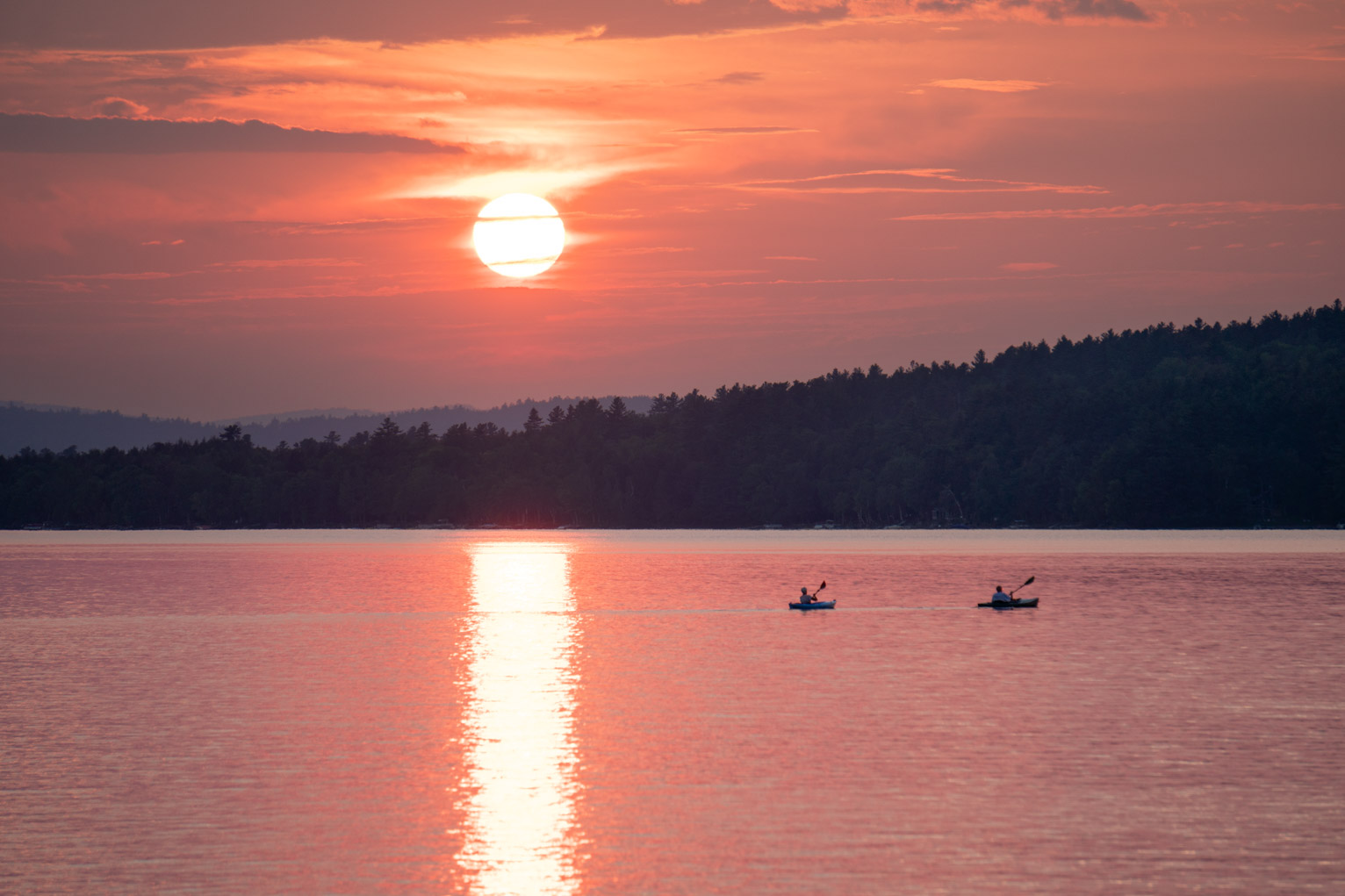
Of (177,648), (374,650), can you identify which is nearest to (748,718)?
(374,650)

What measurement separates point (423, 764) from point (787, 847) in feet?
35.5

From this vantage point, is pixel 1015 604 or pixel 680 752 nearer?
pixel 680 752

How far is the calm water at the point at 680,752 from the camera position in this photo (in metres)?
23.0

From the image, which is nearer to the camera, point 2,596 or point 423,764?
point 423,764

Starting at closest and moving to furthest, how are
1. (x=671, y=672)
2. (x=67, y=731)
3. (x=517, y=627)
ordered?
(x=67, y=731) < (x=671, y=672) < (x=517, y=627)

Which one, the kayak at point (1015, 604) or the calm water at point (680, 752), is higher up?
the kayak at point (1015, 604)

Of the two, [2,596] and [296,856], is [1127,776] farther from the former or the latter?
[2,596]

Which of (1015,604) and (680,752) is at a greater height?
(1015,604)

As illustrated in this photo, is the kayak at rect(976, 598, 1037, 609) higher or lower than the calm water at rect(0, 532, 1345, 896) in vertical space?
higher

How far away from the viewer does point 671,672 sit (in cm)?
4956

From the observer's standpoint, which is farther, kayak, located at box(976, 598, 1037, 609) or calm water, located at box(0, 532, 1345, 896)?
kayak, located at box(976, 598, 1037, 609)

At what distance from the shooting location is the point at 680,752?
33312 mm

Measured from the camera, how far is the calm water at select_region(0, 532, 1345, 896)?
906 inches

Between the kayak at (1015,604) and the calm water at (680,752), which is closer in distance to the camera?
the calm water at (680,752)
